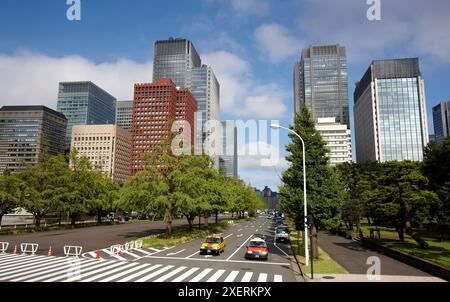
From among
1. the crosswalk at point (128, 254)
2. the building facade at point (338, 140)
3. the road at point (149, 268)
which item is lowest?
the crosswalk at point (128, 254)

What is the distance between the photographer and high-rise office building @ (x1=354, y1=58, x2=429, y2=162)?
167500mm

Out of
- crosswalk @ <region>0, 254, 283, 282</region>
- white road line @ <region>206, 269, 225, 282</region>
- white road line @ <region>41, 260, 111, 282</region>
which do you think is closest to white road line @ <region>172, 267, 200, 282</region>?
crosswalk @ <region>0, 254, 283, 282</region>

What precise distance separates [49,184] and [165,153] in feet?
89.8

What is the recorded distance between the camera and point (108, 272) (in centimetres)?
1869

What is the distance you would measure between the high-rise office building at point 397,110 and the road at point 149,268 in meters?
162

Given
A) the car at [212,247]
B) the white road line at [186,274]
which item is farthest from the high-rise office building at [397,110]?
the white road line at [186,274]

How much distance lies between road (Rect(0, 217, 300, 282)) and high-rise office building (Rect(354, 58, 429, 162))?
161607 millimetres

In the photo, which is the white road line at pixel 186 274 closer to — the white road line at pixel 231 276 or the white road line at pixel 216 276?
the white road line at pixel 216 276

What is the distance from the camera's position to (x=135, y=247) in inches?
1182

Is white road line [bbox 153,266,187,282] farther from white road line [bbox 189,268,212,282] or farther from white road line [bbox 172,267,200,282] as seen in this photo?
white road line [bbox 189,268,212,282]

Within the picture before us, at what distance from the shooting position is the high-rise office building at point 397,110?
16750cm
